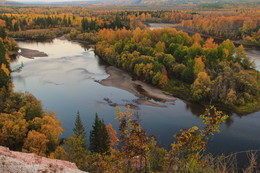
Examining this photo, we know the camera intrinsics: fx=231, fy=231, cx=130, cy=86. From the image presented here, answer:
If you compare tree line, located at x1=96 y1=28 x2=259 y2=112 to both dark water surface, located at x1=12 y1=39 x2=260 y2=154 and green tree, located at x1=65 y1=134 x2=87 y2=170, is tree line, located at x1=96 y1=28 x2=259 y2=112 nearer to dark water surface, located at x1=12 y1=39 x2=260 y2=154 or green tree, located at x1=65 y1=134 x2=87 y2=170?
dark water surface, located at x1=12 y1=39 x2=260 y2=154

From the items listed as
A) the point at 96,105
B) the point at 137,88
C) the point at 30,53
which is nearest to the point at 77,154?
the point at 96,105

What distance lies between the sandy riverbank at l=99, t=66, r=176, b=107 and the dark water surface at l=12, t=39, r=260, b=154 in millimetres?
1560

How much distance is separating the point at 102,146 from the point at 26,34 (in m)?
112

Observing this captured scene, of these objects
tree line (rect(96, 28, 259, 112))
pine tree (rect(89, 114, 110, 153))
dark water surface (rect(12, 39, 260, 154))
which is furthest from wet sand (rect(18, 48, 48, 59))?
pine tree (rect(89, 114, 110, 153))

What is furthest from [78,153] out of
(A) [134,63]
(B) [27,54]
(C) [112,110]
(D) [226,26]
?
(D) [226,26]

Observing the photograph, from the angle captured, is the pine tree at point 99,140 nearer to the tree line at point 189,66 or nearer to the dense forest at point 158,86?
the dense forest at point 158,86

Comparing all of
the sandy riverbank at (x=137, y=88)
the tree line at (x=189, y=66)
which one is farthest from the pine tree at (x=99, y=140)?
the tree line at (x=189, y=66)

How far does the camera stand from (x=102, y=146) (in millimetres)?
26906

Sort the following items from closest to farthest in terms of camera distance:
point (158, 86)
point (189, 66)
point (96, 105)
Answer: point (96, 105)
point (158, 86)
point (189, 66)

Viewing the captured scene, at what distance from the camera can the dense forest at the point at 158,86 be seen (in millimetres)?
11977

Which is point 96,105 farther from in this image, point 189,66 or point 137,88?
point 189,66

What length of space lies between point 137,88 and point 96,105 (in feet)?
40.0

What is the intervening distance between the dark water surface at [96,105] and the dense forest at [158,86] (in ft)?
10.00

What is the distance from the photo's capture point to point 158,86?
5306cm
